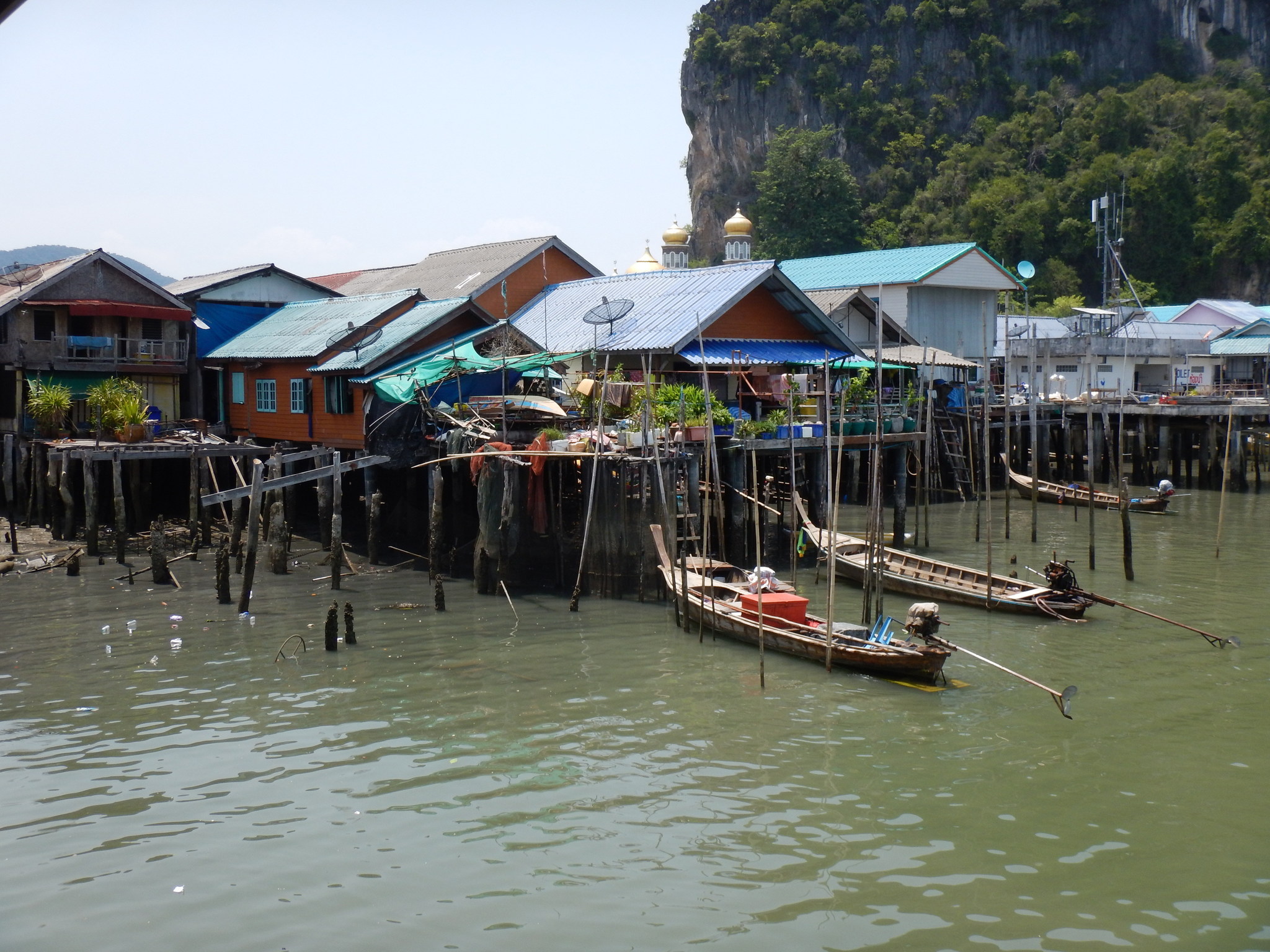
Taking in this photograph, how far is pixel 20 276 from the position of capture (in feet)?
117

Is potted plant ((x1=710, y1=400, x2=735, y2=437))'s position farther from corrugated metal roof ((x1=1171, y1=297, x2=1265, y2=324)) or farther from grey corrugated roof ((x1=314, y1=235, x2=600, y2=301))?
corrugated metal roof ((x1=1171, y1=297, x2=1265, y2=324))

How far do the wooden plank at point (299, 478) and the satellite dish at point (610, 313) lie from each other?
576cm

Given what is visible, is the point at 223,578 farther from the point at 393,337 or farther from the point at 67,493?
the point at 393,337

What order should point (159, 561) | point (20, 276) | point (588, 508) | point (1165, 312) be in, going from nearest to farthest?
1. point (588, 508)
2. point (159, 561)
3. point (20, 276)
4. point (1165, 312)

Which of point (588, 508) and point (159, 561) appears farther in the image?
point (159, 561)

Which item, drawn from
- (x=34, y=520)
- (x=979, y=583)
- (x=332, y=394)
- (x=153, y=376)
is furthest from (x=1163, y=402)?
(x=34, y=520)

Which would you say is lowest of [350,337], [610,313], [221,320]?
[350,337]

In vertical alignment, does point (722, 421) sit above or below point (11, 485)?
above

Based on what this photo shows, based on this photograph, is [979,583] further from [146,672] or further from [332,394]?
[332,394]

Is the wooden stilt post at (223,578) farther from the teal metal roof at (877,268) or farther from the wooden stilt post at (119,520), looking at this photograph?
the teal metal roof at (877,268)

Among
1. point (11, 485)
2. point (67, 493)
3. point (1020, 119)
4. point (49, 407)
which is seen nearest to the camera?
point (67, 493)

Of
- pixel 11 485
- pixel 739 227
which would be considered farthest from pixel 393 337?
pixel 739 227

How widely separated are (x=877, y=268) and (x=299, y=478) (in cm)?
2803

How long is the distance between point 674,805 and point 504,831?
69.7 inches
